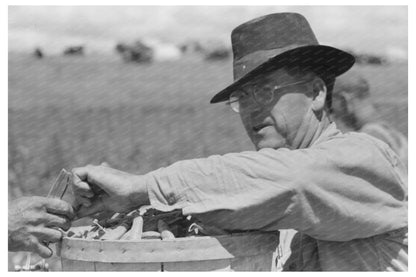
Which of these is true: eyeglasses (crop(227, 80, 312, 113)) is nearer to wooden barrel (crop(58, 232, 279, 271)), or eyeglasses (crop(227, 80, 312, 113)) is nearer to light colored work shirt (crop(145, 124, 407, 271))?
light colored work shirt (crop(145, 124, 407, 271))

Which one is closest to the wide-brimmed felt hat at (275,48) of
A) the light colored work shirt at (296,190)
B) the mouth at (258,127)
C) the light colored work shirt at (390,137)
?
the mouth at (258,127)

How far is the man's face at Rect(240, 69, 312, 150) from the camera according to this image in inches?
85.1

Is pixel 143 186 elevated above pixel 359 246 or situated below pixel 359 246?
above

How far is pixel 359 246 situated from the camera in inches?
83.4

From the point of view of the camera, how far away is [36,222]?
2051mm

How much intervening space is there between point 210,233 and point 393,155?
0.77 meters

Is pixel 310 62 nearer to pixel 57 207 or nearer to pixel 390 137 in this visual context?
pixel 57 207

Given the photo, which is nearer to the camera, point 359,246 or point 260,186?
point 260,186

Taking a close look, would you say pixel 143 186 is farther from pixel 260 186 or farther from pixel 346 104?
pixel 346 104

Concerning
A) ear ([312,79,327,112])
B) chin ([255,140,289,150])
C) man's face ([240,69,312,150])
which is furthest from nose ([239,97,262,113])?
ear ([312,79,327,112])

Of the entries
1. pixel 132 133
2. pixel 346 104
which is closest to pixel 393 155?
pixel 346 104

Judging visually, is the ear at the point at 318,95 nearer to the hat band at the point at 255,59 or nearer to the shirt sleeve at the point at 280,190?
the hat band at the point at 255,59

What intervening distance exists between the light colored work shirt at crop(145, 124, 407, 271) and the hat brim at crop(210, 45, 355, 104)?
332 millimetres

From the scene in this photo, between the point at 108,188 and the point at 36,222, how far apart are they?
32 centimetres
